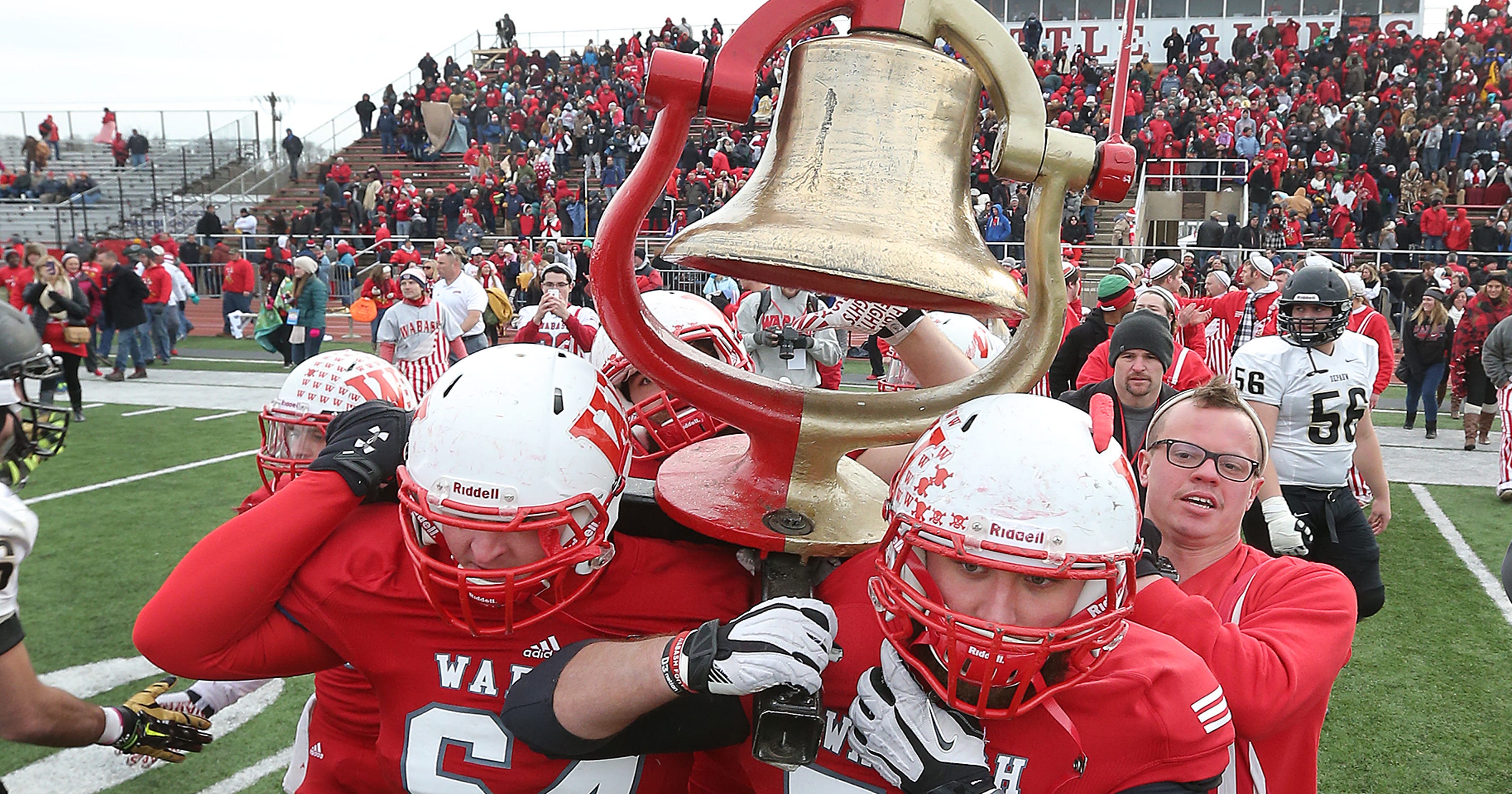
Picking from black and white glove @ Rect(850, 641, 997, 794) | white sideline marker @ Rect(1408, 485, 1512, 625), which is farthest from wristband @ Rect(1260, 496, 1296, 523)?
black and white glove @ Rect(850, 641, 997, 794)

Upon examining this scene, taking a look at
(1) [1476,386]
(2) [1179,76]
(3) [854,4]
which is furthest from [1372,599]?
(2) [1179,76]

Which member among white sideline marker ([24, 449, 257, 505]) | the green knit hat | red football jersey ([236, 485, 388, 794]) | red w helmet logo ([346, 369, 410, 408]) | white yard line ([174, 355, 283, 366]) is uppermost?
the green knit hat

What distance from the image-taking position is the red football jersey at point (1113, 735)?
172 centimetres

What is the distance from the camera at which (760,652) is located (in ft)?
5.03

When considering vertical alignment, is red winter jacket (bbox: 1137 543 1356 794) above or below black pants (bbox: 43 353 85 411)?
above

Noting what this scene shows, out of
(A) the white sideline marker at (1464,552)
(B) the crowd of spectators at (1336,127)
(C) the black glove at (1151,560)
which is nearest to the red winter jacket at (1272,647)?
(C) the black glove at (1151,560)

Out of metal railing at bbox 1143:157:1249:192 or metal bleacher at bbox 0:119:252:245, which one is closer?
metal railing at bbox 1143:157:1249:192

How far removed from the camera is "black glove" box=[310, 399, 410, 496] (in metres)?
2.03

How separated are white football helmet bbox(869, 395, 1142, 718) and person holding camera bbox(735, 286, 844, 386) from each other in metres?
4.92

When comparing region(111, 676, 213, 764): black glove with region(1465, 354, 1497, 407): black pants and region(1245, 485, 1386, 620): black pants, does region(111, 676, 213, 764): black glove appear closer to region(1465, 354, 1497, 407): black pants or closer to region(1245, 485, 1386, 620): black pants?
region(1245, 485, 1386, 620): black pants

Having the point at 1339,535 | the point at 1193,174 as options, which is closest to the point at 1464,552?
the point at 1339,535

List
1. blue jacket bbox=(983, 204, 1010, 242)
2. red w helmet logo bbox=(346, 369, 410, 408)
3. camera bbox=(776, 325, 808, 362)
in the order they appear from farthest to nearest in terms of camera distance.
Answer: blue jacket bbox=(983, 204, 1010, 242)
camera bbox=(776, 325, 808, 362)
red w helmet logo bbox=(346, 369, 410, 408)

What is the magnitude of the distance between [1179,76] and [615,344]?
2767cm

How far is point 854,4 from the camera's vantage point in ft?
5.72
